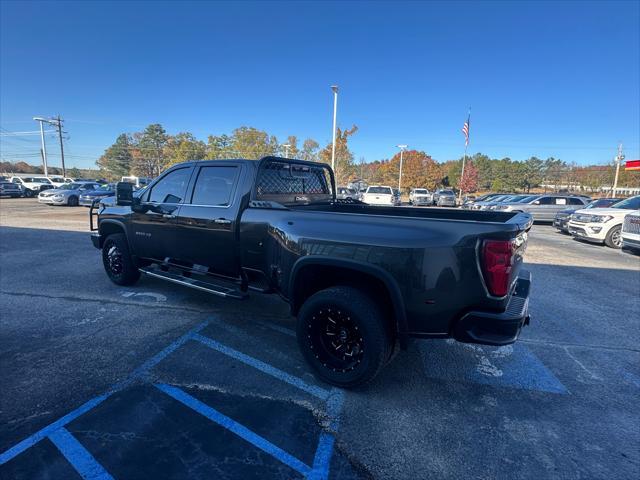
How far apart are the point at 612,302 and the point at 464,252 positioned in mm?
4878

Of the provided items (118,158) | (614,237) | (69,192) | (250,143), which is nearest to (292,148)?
(250,143)

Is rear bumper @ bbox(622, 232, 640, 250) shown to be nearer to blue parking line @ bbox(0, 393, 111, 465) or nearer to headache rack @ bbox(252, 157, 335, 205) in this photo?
headache rack @ bbox(252, 157, 335, 205)

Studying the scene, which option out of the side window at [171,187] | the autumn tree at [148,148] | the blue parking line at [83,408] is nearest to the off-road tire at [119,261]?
the side window at [171,187]

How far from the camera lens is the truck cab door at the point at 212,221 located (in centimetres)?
389

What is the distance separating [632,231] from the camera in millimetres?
8992

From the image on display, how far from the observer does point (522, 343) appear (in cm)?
402

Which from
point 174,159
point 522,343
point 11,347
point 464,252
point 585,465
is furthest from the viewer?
point 174,159

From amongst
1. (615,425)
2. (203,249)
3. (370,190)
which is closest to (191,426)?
(203,249)

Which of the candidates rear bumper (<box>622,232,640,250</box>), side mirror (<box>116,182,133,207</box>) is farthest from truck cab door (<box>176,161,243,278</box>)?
rear bumper (<box>622,232,640,250</box>)

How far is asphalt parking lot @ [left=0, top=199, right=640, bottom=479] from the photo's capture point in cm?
219

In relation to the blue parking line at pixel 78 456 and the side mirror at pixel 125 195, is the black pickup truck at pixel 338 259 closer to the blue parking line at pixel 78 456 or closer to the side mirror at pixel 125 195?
the side mirror at pixel 125 195

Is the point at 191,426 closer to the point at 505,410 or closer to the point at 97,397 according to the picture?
the point at 97,397

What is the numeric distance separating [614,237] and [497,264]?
11752 mm

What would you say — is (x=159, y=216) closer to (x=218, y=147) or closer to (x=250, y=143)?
(x=250, y=143)
